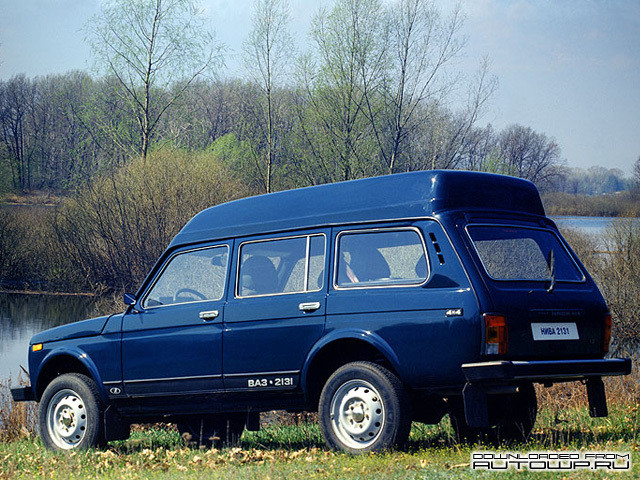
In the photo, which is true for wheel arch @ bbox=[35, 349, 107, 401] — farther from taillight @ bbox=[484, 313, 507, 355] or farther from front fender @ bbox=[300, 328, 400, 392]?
taillight @ bbox=[484, 313, 507, 355]

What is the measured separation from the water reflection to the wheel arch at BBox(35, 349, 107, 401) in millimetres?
13341

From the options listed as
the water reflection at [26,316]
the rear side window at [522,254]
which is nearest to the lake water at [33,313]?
the water reflection at [26,316]

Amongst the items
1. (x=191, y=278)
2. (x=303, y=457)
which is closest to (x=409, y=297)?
(x=303, y=457)

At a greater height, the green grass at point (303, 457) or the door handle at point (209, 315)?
the door handle at point (209, 315)

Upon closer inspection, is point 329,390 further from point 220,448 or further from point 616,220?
point 616,220

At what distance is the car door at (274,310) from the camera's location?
7.07m

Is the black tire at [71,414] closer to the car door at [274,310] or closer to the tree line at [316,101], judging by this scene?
the car door at [274,310]

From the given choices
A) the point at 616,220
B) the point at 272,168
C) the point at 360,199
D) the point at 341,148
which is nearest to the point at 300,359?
the point at 360,199

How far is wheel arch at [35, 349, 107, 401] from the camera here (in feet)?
28.0

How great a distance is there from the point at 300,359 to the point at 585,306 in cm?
235

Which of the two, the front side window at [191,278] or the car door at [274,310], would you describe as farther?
the front side window at [191,278]

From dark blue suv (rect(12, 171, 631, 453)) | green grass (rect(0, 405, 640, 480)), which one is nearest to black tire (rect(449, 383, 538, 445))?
dark blue suv (rect(12, 171, 631, 453))

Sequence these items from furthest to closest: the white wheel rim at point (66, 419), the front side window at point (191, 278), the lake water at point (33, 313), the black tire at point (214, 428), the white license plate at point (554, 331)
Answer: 1. the lake water at point (33, 313)
2. the black tire at point (214, 428)
3. the white wheel rim at point (66, 419)
4. the front side window at point (191, 278)
5. the white license plate at point (554, 331)

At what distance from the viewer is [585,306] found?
6836 millimetres
